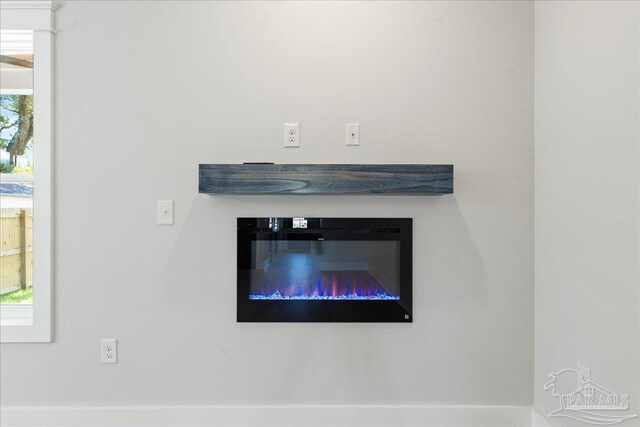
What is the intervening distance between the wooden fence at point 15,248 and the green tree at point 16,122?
11.7 inches

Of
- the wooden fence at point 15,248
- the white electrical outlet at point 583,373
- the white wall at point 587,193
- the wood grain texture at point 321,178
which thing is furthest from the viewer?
the wooden fence at point 15,248

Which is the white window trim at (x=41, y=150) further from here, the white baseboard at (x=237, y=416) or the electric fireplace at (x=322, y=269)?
the electric fireplace at (x=322, y=269)

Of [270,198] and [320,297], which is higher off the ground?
[270,198]

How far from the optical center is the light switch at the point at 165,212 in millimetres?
2117

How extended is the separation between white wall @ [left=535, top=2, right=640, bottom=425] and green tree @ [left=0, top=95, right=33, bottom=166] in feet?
8.81

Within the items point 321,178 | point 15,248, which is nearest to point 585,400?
point 321,178

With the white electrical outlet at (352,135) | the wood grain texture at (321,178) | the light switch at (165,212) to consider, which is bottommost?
the light switch at (165,212)

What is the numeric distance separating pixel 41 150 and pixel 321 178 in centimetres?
141

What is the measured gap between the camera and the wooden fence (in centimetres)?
226

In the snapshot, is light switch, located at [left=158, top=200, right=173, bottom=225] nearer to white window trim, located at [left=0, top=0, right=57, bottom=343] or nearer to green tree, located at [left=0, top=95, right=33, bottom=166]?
white window trim, located at [left=0, top=0, right=57, bottom=343]

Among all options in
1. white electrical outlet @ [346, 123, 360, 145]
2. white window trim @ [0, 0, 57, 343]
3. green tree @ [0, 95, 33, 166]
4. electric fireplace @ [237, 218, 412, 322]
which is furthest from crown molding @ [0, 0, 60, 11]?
white electrical outlet @ [346, 123, 360, 145]

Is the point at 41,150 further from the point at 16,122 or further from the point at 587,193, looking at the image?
the point at 587,193

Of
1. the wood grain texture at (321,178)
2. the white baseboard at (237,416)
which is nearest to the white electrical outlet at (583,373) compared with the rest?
the white baseboard at (237,416)

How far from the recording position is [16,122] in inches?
90.7
